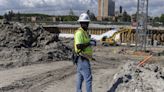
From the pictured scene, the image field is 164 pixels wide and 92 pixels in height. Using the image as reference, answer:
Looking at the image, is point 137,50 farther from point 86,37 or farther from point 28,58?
point 86,37

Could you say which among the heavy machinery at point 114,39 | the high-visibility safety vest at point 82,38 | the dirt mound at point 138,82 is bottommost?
the heavy machinery at point 114,39

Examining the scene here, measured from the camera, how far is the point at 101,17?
343 feet

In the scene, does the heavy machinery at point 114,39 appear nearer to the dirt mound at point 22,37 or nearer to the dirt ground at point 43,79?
the dirt mound at point 22,37

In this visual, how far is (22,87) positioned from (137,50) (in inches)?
987

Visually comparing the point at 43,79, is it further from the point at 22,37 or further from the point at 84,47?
the point at 22,37

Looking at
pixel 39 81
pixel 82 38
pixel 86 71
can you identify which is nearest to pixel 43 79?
pixel 39 81

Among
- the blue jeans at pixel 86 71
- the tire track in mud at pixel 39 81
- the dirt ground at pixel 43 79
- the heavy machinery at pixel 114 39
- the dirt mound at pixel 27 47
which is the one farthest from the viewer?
the heavy machinery at pixel 114 39

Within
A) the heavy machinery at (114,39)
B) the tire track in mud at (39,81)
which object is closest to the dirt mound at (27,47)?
the tire track in mud at (39,81)

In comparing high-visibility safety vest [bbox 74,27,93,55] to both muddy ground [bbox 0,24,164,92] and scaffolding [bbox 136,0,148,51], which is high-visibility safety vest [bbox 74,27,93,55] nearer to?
muddy ground [bbox 0,24,164,92]

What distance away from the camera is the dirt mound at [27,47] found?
18.4 metres

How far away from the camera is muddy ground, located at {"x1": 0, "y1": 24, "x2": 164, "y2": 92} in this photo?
10.1 meters

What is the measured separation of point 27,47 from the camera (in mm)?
21688

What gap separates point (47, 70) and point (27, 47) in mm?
6174

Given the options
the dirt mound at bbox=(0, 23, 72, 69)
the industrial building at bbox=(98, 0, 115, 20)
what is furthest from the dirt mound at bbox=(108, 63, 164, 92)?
the industrial building at bbox=(98, 0, 115, 20)
